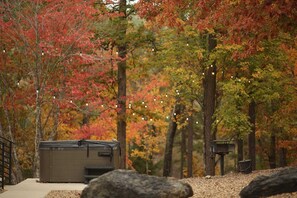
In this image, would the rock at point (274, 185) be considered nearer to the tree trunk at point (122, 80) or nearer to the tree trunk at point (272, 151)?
the tree trunk at point (122, 80)

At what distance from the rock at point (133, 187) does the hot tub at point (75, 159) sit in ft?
15.0

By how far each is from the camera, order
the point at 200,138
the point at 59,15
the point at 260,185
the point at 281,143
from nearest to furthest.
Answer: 1. the point at 260,185
2. the point at 59,15
3. the point at 281,143
4. the point at 200,138

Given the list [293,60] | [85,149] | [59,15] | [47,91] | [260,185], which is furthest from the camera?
[293,60]

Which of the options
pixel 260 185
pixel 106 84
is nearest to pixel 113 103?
pixel 106 84

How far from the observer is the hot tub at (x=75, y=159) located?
53.1 feet

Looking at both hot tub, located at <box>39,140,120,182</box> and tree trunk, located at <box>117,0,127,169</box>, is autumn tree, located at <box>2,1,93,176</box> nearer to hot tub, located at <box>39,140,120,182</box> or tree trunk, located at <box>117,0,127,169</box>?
tree trunk, located at <box>117,0,127,169</box>

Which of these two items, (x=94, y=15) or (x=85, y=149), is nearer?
(x=85, y=149)

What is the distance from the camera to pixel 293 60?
24656 millimetres

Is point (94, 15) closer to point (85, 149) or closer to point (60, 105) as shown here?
point (60, 105)

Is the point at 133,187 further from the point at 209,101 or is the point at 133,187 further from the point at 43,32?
the point at 209,101

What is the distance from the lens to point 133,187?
1114 centimetres

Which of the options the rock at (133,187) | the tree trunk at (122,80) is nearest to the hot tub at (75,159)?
the rock at (133,187)

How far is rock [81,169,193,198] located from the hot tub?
15.0 ft

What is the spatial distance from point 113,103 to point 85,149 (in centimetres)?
536
